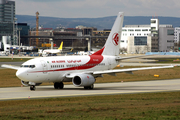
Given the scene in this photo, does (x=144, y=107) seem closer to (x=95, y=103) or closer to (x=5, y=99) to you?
(x=95, y=103)

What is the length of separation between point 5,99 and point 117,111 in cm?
1334

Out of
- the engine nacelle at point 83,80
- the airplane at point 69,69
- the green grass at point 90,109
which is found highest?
the airplane at point 69,69

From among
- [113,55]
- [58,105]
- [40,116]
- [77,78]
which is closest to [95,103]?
[58,105]

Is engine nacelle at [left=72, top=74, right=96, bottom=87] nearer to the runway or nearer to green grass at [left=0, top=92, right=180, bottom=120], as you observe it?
the runway

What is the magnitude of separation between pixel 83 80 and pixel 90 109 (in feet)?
50.5

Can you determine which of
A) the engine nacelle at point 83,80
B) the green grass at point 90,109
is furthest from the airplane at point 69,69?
the green grass at point 90,109

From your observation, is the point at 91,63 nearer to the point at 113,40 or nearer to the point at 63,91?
the point at 113,40

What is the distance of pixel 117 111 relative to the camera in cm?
2516

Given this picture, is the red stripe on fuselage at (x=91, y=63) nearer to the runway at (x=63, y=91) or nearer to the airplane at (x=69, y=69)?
the airplane at (x=69, y=69)

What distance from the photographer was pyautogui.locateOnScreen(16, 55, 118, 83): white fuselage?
40.4m

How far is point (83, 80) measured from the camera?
137ft

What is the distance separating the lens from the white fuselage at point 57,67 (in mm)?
40406

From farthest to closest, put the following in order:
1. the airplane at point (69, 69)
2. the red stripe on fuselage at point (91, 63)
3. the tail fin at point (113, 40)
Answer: the tail fin at point (113, 40) → the red stripe on fuselage at point (91, 63) → the airplane at point (69, 69)

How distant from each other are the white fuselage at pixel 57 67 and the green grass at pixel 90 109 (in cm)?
859
